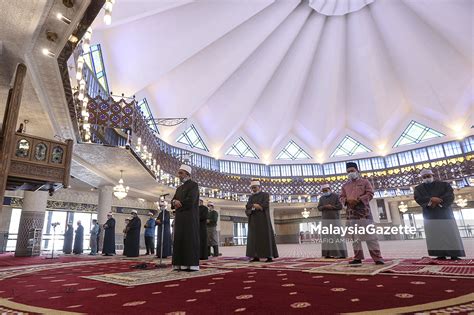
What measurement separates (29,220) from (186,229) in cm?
933

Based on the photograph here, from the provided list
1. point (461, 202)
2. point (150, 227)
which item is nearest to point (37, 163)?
point (150, 227)

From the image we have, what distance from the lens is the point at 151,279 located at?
9.80ft

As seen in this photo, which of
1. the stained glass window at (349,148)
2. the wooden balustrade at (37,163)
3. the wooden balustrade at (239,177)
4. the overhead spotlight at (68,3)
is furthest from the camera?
the stained glass window at (349,148)

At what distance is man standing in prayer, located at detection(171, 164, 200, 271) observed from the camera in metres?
3.93

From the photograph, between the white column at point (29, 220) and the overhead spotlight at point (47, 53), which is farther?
the white column at point (29, 220)

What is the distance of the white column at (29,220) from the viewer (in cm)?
999

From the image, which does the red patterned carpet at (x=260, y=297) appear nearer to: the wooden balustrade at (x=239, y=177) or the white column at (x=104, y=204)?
the wooden balustrade at (x=239, y=177)

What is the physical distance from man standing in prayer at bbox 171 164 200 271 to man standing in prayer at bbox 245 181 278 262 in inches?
65.1

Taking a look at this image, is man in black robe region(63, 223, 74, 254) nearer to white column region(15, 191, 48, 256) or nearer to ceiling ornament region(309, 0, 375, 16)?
white column region(15, 191, 48, 256)

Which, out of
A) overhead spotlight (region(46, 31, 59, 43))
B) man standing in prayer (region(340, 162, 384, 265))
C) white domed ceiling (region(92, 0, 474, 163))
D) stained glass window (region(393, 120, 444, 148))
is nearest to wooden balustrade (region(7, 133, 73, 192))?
overhead spotlight (region(46, 31, 59, 43))

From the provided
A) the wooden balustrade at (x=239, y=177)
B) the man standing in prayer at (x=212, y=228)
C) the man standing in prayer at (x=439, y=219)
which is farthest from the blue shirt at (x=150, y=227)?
the man standing in prayer at (x=439, y=219)

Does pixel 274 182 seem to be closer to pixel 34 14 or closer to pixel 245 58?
pixel 245 58

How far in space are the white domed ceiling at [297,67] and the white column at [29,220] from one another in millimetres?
6840

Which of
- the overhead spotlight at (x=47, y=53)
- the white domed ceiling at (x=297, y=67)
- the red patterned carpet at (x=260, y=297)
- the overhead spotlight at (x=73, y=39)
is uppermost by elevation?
the white domed ceiling at (x=297, y=67)
